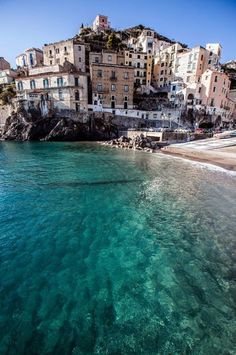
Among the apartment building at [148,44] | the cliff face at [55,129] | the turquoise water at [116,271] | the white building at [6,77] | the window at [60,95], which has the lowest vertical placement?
the turquoise water at [116,271]

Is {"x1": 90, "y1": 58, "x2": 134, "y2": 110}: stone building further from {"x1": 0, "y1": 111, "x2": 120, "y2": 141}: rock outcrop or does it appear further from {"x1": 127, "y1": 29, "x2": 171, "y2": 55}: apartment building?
{"x1": 127, "y1": 29, "x2": 171, "y2": 55}: apartment building

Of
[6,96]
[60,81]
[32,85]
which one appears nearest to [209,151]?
[60,81]

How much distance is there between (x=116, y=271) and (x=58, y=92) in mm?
50769

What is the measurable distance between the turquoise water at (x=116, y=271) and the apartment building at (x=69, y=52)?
2114 inches

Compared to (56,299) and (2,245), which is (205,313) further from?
(2,245)

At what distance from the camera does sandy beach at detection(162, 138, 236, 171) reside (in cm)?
2837

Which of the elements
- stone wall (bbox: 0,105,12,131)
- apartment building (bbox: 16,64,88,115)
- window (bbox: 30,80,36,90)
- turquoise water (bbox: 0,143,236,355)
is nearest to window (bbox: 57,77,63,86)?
apartment building (bbox: 16,64,88,115)

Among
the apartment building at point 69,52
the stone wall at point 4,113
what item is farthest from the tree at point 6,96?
the apartment building at point 69,52

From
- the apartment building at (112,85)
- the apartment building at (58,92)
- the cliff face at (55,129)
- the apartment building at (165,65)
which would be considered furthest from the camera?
the apartment building at (165,65)

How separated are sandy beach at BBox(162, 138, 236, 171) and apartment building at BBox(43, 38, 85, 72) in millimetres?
39500

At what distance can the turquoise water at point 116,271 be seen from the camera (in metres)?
5.48

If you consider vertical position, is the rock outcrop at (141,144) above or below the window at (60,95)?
below

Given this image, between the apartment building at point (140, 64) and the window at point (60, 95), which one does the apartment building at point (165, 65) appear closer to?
the apartment building at point (140, 64)

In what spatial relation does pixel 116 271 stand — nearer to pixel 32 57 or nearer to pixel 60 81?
pixel 60 81
